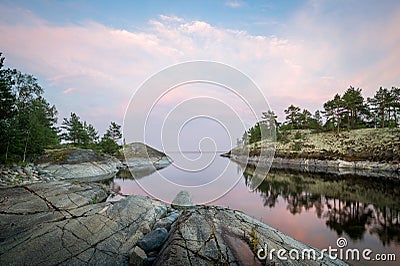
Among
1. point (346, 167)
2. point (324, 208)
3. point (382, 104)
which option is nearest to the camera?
point (324, 208)

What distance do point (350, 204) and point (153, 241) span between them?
16667 mm

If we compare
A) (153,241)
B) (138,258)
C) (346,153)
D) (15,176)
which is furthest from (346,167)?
(15,176)

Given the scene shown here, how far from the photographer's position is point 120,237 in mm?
6867

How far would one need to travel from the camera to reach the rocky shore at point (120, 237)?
4887 mm

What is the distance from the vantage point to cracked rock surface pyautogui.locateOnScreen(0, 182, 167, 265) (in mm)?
5598

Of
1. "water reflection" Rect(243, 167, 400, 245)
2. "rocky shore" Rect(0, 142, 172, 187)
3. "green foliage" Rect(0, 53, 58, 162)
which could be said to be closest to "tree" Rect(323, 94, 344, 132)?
"water reflection" Rect(243, 167, 400, 245)

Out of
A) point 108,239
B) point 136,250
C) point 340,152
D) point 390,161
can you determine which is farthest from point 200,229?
point 340,152

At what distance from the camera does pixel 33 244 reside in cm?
582

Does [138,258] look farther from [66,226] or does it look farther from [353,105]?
[353,105]

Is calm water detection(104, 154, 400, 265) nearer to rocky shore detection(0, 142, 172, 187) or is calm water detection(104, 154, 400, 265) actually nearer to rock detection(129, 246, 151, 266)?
rock detection(129, 246, 151, 266)

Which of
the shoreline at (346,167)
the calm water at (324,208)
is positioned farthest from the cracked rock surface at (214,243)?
the shoreline at (346,167)

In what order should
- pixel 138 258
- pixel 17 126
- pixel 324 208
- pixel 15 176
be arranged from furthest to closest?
pixel 17 126, pixel 15 176, pixel 324 208, pixel 138 258

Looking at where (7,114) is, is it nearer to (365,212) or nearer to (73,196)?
(73,196)

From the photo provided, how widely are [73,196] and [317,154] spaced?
46466 mm
